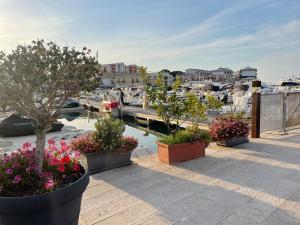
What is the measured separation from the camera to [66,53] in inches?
102

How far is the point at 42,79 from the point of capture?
2.47 metres

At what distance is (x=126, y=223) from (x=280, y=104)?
698cm

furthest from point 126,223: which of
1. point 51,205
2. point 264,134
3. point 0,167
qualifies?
point 264,134

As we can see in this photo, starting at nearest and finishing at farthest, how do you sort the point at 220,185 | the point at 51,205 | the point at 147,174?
the point at 51,205, the point at 220,185, the point at 147,174

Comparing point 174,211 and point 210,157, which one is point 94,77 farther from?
point 210,157

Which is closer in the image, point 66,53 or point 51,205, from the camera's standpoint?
point 51,205

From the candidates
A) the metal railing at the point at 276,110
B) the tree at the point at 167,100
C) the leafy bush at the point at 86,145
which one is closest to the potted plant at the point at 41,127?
the leafy bush at the point at 86,145


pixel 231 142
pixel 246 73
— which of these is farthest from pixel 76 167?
pixel 246 73

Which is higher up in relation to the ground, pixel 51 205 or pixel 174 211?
pixel 51 205

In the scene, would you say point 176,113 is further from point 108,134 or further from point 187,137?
point 108,134

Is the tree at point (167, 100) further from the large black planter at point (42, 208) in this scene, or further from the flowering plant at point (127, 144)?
the large black planter at point (42, 208)

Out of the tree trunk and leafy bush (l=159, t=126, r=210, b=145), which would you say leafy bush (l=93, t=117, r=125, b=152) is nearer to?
leafy bush (l=159, t=126, r=210, b=145)

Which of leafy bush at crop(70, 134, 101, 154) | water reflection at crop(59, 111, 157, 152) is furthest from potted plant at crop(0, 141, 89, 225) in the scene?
water reflection at crop(59, 111, 157, 152)

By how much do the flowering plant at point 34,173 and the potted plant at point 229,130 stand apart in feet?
13.9
